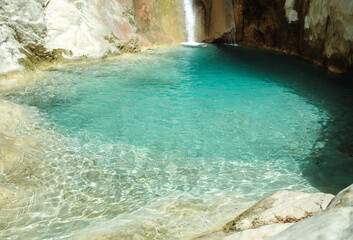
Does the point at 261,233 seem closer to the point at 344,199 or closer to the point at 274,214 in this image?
the point at 274,214

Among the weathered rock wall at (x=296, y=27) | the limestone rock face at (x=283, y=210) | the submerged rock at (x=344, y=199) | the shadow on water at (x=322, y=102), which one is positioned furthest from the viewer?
the weathered rock wall at (x=296, y=27)

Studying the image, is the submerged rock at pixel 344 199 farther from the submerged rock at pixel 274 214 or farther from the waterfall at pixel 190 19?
the waterfall at pixel 190 19

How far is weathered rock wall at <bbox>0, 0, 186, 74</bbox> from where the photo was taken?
33.2ft

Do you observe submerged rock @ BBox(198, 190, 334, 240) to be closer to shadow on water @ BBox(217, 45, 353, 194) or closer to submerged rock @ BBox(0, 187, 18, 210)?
shadow on water @ BBox(217, 45, 353, 194)

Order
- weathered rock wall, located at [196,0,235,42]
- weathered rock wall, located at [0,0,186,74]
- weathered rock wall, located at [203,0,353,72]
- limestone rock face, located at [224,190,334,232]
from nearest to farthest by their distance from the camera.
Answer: limestone rock face, located at [224,190,334,232] → weathered rock wall, located at [0,0,186,74] → weathered rock wall, located at [203,0,353,72] → weathered rock wall, located at [196,0,235,42]

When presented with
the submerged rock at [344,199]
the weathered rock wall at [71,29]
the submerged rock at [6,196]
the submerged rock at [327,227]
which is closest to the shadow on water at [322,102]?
the submerged rock at [344,199]

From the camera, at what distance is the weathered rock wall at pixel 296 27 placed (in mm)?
10391

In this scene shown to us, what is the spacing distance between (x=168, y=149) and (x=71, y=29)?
848cm

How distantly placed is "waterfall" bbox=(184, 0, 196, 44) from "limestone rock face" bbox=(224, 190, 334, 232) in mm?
16635

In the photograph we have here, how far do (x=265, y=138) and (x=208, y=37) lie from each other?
14.2 m

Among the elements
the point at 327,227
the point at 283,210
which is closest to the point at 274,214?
the point at 283,210

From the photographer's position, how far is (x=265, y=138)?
20.2 feet

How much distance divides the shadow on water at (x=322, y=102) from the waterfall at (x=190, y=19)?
3.36 metres

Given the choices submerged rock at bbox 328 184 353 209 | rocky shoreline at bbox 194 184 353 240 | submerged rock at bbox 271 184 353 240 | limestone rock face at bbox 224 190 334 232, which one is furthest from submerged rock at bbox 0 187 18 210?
submerged rock at bbox 328 184 353 209
